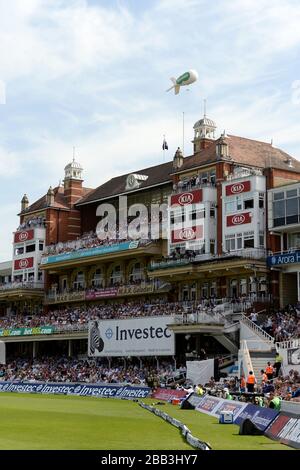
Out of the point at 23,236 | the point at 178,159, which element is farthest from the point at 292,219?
the point at 23,236

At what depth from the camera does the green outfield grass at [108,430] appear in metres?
20.6

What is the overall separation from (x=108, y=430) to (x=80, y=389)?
27.8 metres

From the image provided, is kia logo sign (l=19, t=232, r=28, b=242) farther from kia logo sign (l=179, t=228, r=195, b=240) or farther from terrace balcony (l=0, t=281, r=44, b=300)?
kia logo sign (l=179, t=228, r=195, b=240)

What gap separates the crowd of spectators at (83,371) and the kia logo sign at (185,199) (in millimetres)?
12101

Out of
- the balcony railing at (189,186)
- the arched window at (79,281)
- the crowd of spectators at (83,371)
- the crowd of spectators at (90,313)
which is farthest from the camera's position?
the arched window at (79,281)

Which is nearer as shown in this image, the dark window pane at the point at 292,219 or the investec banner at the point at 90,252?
the dark window pane at the point at 292,219

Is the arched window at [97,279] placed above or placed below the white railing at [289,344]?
above

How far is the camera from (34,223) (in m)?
82.4

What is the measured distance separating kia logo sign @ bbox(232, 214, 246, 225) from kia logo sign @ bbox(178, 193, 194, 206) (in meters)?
4.40

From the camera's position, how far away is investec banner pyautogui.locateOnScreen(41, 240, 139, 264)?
219ft

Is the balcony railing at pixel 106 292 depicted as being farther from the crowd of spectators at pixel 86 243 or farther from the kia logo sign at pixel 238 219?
the kia logo sign at pixel 238 219

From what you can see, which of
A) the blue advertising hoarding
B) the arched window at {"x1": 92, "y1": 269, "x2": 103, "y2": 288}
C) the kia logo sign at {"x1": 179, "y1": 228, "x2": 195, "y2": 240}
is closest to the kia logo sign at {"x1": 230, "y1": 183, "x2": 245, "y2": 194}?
the kia logo sign at {"x1": 179, "y1": 228, "x2": 195, "y2": 240}

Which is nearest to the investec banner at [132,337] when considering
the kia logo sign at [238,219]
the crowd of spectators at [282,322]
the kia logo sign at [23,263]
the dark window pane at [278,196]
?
the crowd of spectators at [282,322]
